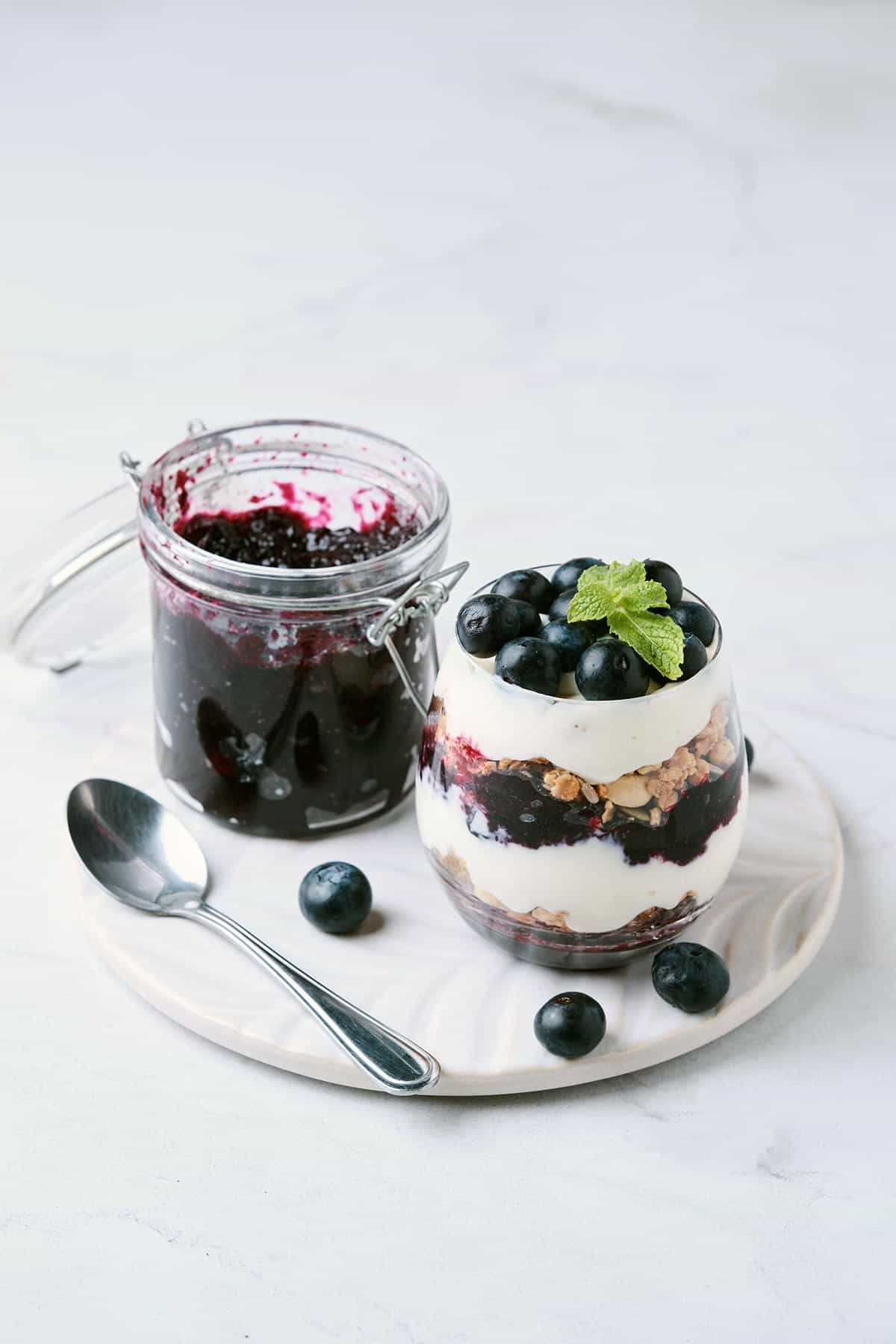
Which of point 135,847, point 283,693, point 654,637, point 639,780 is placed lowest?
point 135,847

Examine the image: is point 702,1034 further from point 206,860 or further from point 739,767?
point 206,860

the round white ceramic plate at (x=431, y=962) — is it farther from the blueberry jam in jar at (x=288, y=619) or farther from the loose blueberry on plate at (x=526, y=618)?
the loose blueberry on plate at (x=526, y=618)

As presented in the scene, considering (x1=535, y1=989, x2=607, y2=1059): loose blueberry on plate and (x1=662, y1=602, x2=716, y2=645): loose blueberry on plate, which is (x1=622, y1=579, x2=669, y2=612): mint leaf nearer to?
(x1=662, y1=602, x2=716, y2=645): loose blueberry on plate

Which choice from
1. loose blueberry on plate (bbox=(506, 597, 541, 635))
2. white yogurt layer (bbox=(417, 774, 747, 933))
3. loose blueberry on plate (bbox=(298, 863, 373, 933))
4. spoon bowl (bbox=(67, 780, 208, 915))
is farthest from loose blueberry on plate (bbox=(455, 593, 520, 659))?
spoon bowl (bbox=(67, 780, 208, 915))

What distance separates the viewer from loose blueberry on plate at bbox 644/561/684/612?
130 centimetres

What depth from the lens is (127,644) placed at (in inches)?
78.2

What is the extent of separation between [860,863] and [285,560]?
0.74 meters

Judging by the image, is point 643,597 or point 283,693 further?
point 283,693

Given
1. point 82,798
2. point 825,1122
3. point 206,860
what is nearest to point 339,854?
point 206,860

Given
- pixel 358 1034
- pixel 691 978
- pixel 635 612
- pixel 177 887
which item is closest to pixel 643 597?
pixel 635 612

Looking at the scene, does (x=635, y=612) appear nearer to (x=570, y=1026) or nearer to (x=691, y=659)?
(x=691, y=659)

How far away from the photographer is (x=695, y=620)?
1.27 meters

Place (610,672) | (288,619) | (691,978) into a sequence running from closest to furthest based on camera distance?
1. (610,672)
2. (691,978)
3. (288,619)

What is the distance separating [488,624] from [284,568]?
0.35 m
